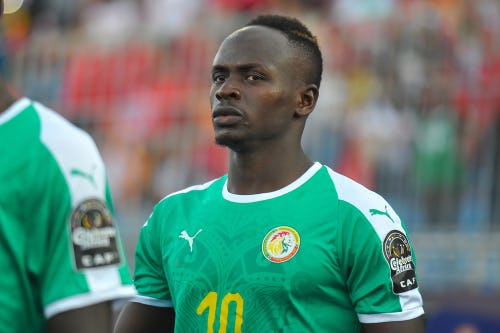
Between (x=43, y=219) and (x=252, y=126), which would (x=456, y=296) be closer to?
(x=252, y=126)

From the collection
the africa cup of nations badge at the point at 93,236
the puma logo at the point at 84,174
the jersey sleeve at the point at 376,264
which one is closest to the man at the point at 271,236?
the jersey sleeve at the point at 376,264

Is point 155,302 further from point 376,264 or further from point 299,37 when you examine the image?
point 299,37

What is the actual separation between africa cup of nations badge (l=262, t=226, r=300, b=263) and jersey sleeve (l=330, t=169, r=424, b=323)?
18 centimetres

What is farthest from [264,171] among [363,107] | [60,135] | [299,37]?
[363,107]

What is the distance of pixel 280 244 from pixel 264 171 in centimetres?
37

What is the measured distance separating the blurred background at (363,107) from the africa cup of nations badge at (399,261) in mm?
2851

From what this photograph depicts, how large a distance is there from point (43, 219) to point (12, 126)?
1.09ft

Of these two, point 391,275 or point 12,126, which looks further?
point 391,275

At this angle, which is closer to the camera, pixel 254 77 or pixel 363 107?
pixel 254 77

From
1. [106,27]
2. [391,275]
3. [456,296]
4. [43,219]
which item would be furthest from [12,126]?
[106,27]

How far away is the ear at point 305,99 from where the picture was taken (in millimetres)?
4645

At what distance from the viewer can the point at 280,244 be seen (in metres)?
4.32

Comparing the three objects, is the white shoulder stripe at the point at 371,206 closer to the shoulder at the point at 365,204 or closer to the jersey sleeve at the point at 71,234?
the shoulder at the point at 365,204

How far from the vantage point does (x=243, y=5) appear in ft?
38.5
